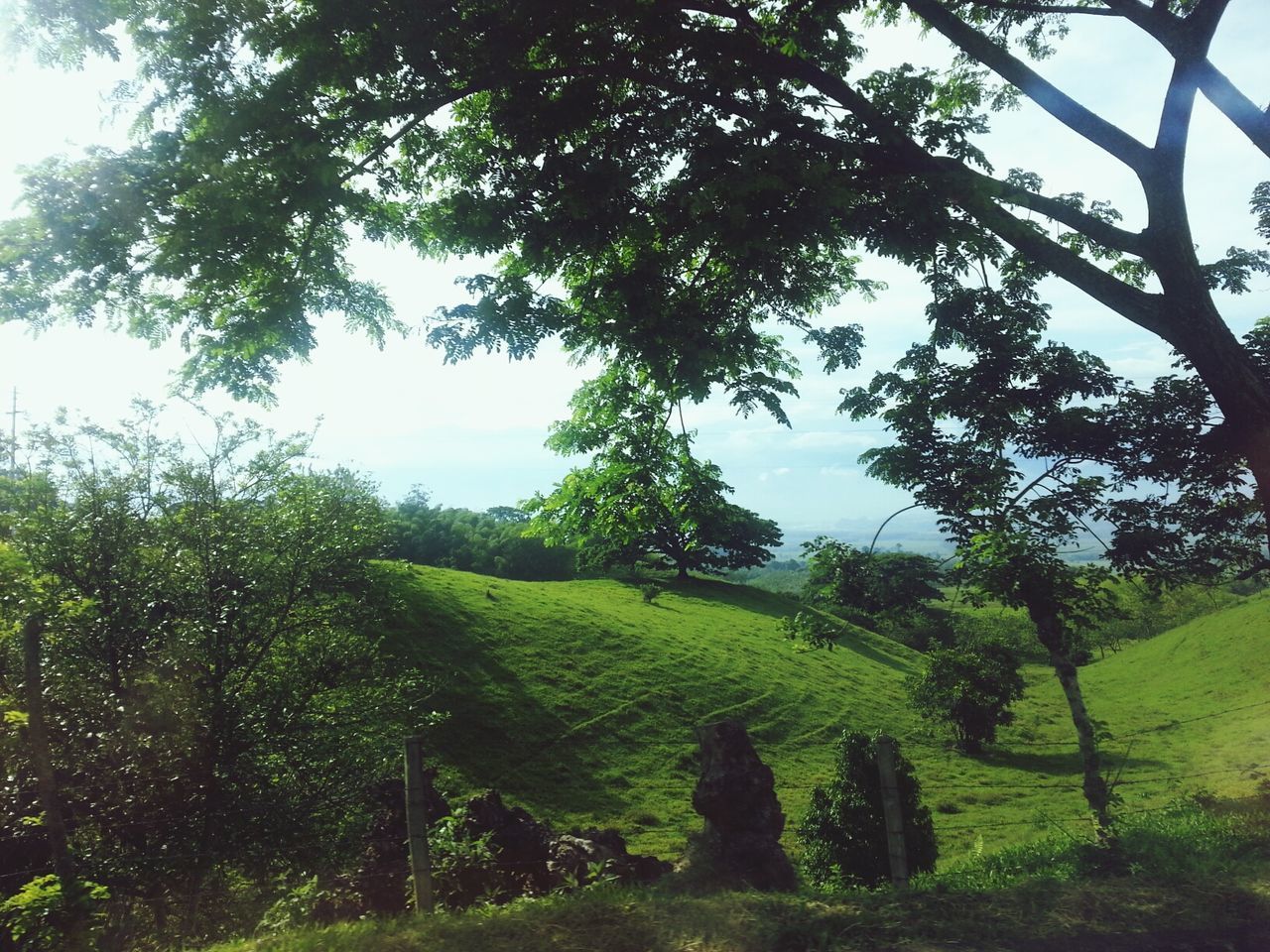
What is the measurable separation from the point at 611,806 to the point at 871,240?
93.5 feet

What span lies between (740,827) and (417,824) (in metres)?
6.68

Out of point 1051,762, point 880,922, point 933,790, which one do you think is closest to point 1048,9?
point 880,922

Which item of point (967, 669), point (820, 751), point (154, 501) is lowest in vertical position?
point (820, 751)

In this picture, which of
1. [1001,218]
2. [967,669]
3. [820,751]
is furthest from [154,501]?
[967,669]

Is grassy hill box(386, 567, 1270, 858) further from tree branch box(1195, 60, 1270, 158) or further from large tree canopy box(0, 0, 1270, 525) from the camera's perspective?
tree branch box(1195, 60, 1270, 158)

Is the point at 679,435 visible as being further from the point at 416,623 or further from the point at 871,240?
the point at 416,623

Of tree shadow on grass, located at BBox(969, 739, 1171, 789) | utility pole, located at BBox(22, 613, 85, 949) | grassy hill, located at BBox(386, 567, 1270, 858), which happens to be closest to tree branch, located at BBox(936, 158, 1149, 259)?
utility pole, located at BBox(22, 613, 85, 949)

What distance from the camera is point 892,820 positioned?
25.4 ft

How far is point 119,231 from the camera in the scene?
828 cm

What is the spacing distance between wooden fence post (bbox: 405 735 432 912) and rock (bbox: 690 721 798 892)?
5.81m

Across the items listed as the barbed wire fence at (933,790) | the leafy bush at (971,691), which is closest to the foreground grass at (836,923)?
the barbed wire fence at (933,790)

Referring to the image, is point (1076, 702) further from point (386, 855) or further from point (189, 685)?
point (189, 685)

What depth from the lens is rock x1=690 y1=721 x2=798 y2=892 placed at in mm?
12062

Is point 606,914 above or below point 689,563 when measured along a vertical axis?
below
